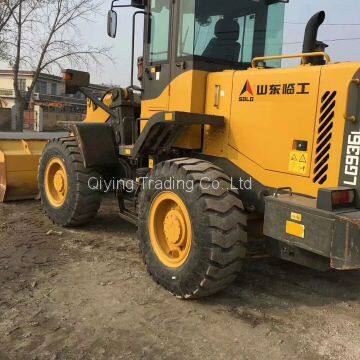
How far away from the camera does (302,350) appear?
3.25 meters

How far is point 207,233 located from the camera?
12.1ft

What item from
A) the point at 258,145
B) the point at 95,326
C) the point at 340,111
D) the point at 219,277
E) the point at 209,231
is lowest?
the point at 95,326

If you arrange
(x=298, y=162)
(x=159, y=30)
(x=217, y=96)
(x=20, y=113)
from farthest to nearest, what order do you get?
(x=20, y=113), (x=159, y=30), (x=217, y=96), (x=298, y=162)

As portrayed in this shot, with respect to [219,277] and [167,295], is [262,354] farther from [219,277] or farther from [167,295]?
[167,295]

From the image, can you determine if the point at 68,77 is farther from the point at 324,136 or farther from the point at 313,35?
the point at 324,136

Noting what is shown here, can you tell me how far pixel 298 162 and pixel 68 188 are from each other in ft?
11.0

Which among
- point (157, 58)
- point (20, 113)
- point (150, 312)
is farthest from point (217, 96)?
point (20, 113)

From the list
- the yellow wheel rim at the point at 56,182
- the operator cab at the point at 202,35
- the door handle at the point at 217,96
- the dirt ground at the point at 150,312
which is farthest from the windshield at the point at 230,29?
the yellow wheel rim at the point at 56,182

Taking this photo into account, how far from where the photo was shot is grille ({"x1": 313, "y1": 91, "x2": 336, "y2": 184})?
11.6ft

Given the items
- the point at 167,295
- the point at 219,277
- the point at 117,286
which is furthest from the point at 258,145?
the point at 117,286

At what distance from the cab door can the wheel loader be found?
0.04 ft

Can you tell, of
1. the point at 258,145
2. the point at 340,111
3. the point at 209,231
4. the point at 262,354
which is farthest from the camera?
the point at 258,145

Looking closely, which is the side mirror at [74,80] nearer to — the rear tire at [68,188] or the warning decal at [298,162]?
the rear tire at [68,188]

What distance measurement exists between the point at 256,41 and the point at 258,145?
148cm
